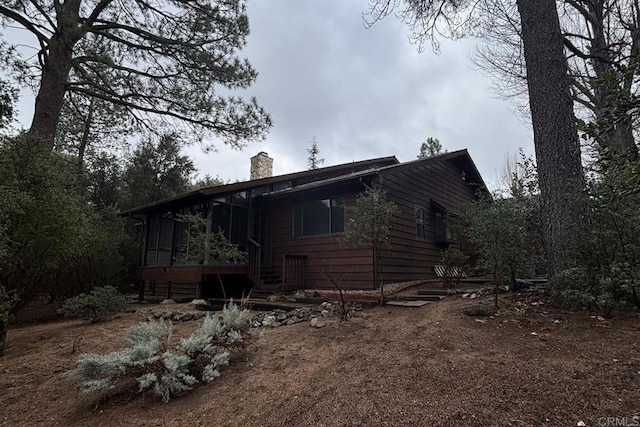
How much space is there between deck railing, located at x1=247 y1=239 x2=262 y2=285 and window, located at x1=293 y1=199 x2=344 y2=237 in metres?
1.18

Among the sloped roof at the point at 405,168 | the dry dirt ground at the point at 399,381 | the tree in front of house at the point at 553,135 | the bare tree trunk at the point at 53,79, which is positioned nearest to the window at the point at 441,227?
the sloped roof at the point at 405,168

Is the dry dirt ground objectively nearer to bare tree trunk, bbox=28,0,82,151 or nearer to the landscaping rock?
the landscaping rock

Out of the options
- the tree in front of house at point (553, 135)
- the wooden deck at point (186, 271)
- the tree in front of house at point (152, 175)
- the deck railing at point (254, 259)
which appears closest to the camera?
the tree in front of house at point (553, 135)

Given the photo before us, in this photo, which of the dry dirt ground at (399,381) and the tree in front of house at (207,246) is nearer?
the dry dirt ground at (399,381)

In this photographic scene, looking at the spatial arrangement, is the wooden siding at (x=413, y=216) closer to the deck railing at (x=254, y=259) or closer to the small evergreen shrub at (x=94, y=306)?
the deck railing at (x=254, y=259)

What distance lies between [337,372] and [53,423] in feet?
8.00

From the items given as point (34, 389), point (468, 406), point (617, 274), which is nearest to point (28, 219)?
point (34, 389)

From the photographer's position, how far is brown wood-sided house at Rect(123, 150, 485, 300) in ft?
28.0

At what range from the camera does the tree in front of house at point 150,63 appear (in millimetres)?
7734

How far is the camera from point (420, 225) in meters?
10.3

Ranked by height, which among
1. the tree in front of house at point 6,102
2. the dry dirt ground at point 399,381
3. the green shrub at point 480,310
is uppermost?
the tree in front of house at point 6,102

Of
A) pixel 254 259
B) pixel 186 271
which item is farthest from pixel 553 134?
pixel 186 271

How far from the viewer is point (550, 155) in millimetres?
5207
